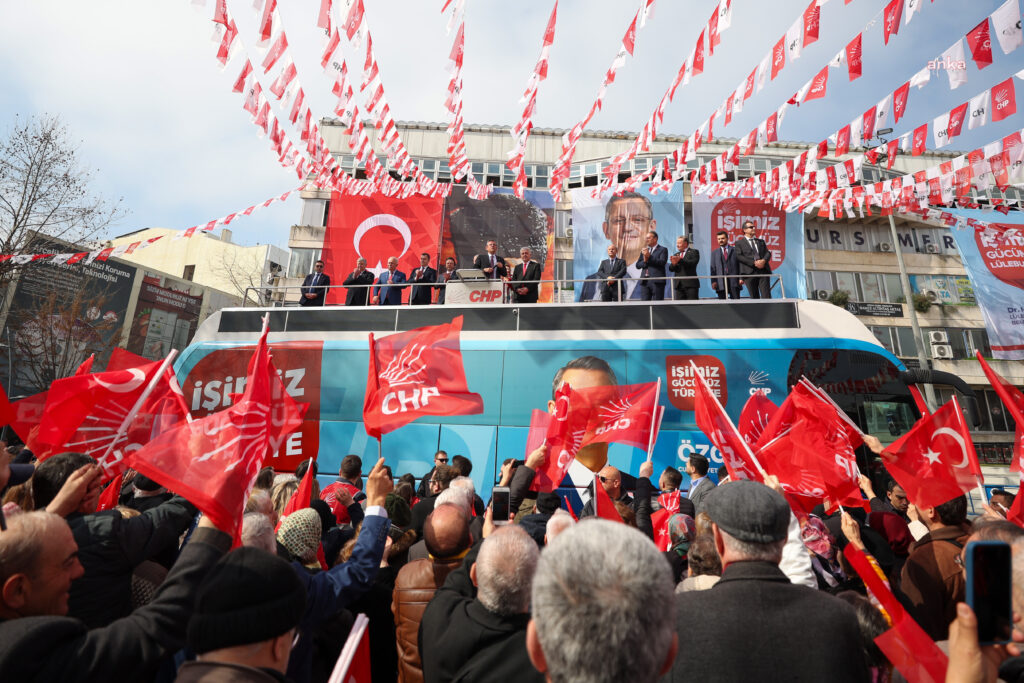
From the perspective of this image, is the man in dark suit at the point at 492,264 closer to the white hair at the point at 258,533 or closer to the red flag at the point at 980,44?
the red flag at the point at 980,44

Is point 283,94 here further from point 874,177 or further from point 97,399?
point 874,177

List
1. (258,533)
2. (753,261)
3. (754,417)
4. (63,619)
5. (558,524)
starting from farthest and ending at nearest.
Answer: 1. (753,261)
2. (754,417)
3. (558,524)
4. (258,533)
5. (63,619)

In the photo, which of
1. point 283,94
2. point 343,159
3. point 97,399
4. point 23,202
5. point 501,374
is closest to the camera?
point 97,399

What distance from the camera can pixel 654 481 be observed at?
8547 mm

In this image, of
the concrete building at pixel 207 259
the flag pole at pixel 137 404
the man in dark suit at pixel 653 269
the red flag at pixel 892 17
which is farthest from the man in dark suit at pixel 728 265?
the concrete building at pixel 207 259

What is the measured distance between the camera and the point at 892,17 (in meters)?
5.82

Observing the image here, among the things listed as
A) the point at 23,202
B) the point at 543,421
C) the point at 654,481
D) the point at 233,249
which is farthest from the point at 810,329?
the point at 233,249

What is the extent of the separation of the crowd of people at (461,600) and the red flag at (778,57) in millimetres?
5853

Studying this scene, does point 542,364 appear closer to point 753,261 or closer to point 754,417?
point 754,417

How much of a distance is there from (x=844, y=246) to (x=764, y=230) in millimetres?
9875

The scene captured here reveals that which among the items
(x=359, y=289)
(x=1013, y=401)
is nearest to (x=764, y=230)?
(x=359, y=289)

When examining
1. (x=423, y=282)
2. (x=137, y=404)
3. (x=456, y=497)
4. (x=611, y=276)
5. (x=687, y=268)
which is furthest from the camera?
(x=423, y=282)

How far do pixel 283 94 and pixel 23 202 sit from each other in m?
10.7

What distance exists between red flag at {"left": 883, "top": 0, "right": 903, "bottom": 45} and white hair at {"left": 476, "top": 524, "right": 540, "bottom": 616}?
264 inches
